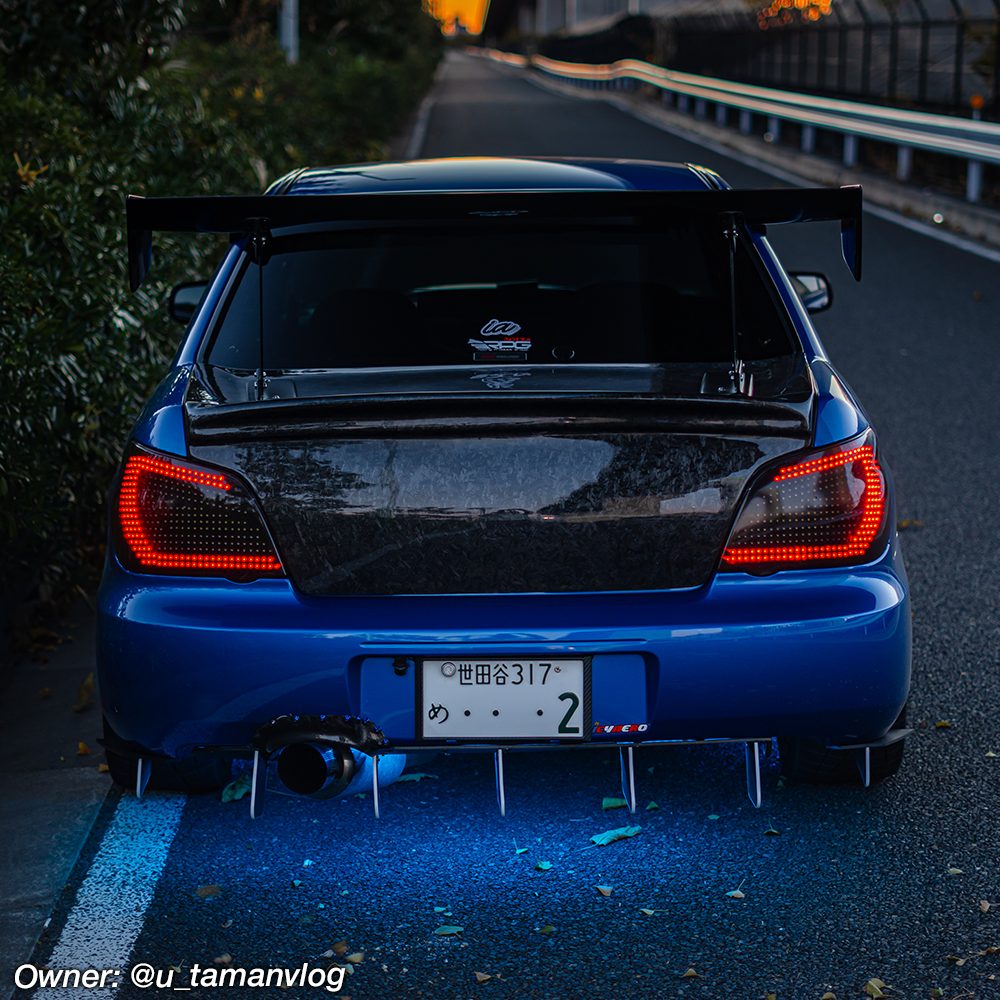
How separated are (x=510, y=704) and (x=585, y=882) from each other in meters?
0.57

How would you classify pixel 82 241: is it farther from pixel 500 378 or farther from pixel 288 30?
pixel 288 30

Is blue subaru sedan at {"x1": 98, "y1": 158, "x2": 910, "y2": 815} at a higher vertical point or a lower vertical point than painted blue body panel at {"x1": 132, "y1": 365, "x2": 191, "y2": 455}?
lower

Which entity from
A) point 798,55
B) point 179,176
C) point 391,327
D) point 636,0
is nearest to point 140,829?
point 391,327

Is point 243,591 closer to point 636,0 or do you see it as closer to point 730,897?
point 730,897

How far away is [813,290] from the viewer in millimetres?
4500

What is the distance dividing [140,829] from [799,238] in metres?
11.8

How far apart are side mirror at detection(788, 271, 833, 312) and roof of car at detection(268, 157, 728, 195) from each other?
2.05 ft

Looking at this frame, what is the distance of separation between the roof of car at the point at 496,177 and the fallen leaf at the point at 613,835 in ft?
5.74

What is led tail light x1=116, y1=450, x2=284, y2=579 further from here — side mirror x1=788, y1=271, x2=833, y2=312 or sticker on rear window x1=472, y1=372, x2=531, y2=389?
A: side mirror x1=788, y1=271, x2=833, y2=312

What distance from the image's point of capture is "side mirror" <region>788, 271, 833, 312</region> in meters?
4.43

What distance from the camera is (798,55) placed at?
26375 mm

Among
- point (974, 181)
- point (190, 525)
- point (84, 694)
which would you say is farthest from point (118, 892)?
point (974, 181)

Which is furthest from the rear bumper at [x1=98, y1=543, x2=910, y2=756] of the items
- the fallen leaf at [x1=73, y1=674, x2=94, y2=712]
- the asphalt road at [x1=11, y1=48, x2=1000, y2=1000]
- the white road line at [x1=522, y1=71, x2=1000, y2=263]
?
the white road line at [x1=522, y1=71, x2=1000, y2=263]

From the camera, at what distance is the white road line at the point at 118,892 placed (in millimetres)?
2736
